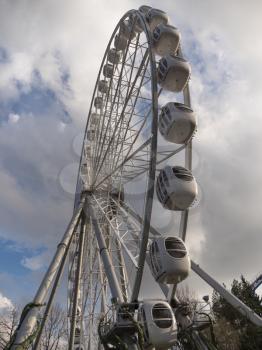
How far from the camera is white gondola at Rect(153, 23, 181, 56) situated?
13266mm

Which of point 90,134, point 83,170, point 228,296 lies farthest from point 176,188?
point 90,134

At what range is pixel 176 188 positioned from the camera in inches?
396

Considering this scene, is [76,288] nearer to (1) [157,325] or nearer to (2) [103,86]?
(1) [157,325]

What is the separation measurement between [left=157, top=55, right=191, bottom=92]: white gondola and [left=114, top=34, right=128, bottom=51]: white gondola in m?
5.86

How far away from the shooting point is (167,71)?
12164 millimetres

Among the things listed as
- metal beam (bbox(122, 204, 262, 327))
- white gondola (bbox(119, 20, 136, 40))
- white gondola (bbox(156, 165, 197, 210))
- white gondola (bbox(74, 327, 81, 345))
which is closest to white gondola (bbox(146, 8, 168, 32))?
white gondola (bbox(119, 20, 136, 40))

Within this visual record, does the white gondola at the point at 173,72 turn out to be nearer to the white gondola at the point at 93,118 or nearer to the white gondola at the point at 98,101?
the white gondola at the point at 98,101

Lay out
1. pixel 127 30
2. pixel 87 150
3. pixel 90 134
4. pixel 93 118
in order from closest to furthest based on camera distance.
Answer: pixel 127 30 < pixel 87 150 < pixel 90 134 < pixel 93 118

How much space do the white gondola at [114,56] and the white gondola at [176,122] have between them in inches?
294

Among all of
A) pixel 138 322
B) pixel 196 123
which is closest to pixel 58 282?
pixel 138 322

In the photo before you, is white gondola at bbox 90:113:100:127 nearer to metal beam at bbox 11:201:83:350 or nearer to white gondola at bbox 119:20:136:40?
white gondola at bbox 119:20:136:40

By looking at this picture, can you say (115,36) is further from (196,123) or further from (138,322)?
(138,322)

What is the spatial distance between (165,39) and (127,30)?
401cm

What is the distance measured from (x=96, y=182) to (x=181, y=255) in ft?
29.6
